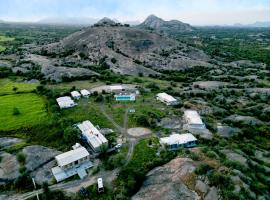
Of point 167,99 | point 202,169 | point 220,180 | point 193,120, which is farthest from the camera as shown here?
point 167,99

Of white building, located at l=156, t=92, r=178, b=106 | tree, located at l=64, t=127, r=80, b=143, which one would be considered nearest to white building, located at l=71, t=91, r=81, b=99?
white building, located at l=156, t=92, r=178, b=106

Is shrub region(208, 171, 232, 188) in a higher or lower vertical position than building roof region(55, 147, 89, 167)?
higher

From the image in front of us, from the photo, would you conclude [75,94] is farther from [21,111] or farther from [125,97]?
[21,111]

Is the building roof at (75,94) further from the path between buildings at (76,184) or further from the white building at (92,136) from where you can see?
the path between buildings at (76,184)

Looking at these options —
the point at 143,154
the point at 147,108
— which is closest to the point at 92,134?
the point at 143,154

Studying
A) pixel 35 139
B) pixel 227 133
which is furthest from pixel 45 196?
pixel 227 133

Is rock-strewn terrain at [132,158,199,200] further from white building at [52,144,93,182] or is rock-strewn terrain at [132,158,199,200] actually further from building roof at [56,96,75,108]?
building roof at [56,96,75,108]

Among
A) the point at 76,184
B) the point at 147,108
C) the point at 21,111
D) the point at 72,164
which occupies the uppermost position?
the point at 147,108
